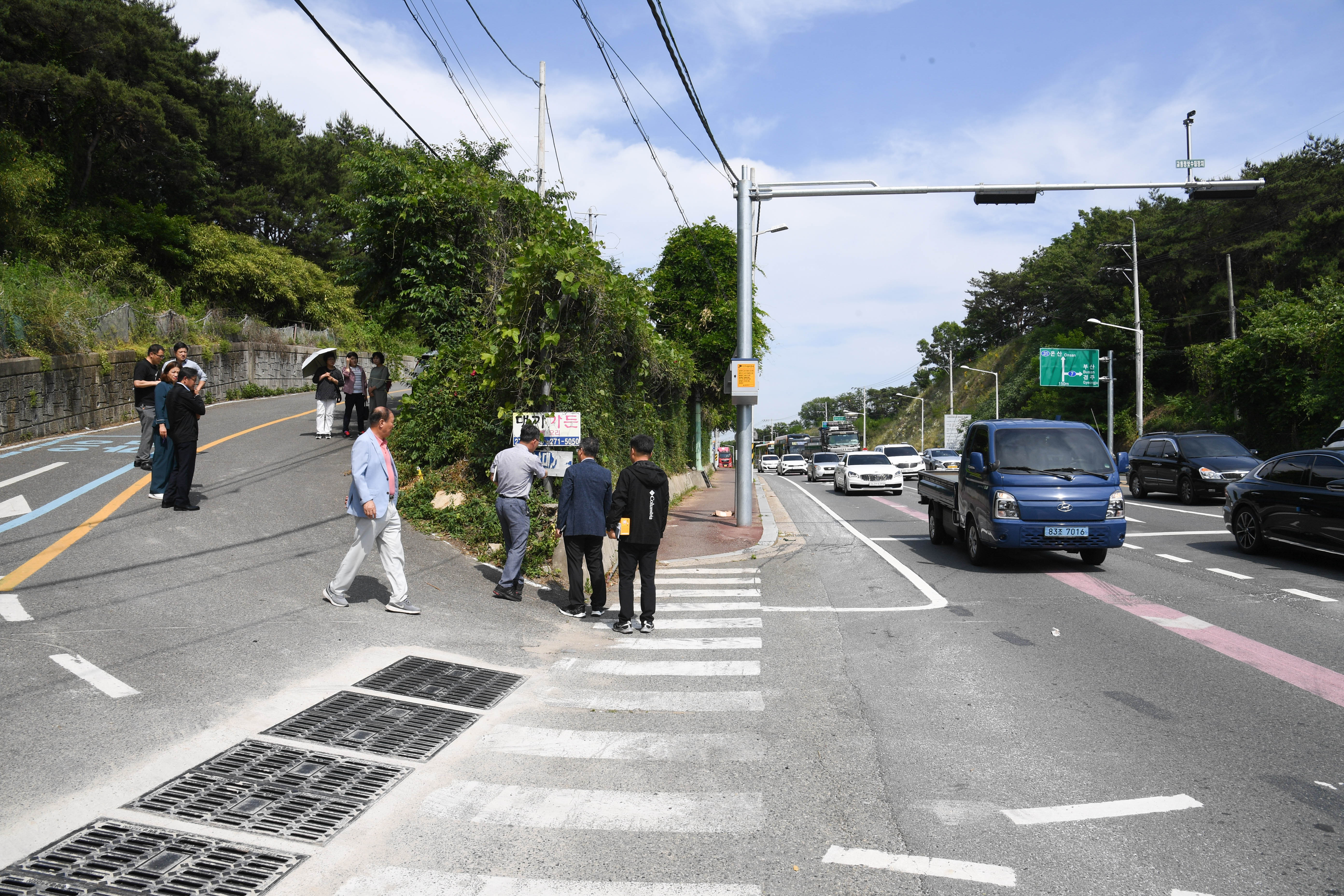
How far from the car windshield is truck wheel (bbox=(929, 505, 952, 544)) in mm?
10573

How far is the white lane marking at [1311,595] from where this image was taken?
8969mm

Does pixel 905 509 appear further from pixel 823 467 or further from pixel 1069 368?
pixel 1069 368

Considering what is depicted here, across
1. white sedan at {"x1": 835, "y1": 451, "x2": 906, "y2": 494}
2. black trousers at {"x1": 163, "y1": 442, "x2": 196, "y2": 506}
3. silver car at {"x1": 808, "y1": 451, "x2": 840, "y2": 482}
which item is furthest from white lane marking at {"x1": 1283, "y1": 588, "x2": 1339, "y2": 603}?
silver car at {"x1": 808, "y1": 451, "x2": 840, "y2": 482}

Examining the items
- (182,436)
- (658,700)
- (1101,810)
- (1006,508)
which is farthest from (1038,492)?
(182,436)

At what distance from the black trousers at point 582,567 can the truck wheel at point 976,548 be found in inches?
222

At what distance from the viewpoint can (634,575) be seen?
28.0ft

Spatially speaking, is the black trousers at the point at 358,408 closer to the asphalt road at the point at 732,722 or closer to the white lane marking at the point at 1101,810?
the asphalt road at the point at 732,722

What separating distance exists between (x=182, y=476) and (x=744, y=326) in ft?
33.9

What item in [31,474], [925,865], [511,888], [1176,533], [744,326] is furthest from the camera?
[744,326]

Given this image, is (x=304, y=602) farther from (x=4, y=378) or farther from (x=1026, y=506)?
(x=4, y=378)

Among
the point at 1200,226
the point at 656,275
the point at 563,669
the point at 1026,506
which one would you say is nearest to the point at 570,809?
the point at 563,669

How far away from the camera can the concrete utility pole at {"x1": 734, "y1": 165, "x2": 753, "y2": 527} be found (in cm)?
1697

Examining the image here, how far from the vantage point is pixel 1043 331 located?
82.4 m

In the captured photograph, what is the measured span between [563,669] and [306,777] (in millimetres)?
2712
